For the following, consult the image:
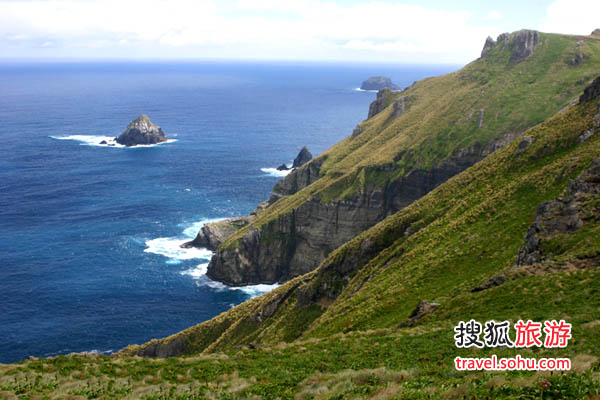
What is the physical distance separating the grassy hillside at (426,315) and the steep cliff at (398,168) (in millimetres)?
44508

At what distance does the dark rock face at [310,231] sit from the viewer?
416 feet

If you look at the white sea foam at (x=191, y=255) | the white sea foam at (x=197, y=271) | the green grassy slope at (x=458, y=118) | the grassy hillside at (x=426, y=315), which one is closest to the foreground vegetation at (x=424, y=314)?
the grassy hillside at (x=426, y=315)

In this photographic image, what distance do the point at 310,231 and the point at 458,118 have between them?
54479mm

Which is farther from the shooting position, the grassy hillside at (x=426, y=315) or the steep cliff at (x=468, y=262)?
the steep cliff at (x=468, y=262)

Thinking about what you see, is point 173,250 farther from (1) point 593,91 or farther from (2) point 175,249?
(1) point 593,91

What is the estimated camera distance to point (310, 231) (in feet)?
431

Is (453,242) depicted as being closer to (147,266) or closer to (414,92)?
(147,266)

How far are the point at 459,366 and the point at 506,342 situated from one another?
4.54 metres

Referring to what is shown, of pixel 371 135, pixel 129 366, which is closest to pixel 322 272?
pixel 129 366

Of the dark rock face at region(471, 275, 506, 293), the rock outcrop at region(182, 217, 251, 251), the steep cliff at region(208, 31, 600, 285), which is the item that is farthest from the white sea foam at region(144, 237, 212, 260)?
the dark rock face at region(471, 275, 506, 293)

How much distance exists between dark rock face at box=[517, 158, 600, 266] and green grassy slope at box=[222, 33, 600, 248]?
76.1m

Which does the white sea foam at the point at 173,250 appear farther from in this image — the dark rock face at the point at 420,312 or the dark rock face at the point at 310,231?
the dark rock face at the point at 420,312

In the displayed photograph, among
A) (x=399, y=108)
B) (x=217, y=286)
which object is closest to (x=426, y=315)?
(x=217, y=286)

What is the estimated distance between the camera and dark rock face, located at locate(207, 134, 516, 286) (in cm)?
12688
